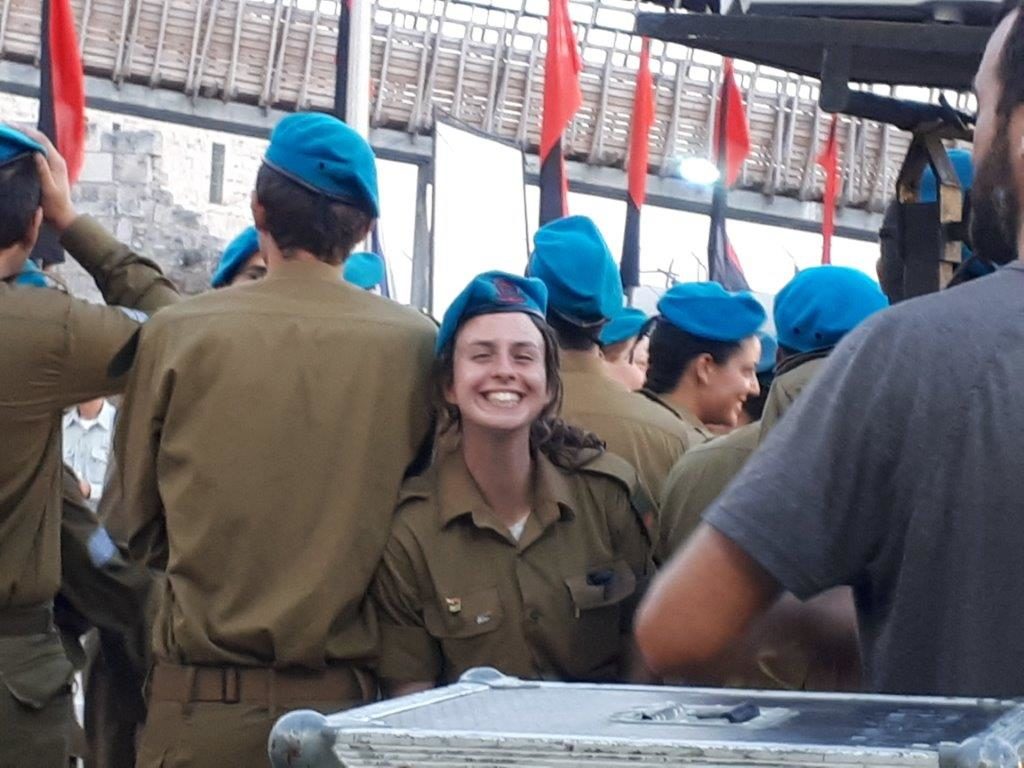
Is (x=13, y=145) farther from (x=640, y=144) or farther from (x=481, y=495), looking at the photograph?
(x=640, y=144)

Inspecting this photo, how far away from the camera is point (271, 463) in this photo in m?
3.86

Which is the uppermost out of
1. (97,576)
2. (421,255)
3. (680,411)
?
(680,411)

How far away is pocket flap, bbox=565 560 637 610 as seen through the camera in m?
3.83

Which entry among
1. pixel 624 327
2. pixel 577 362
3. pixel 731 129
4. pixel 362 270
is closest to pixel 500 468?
pixel 577 362

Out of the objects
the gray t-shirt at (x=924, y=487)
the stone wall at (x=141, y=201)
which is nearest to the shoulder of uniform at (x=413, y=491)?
the gray t-shirt at (x=924, y=487)

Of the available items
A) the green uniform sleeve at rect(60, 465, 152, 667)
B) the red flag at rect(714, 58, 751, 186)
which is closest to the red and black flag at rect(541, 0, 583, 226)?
the red flag at rect(714, 58, 751, 186)

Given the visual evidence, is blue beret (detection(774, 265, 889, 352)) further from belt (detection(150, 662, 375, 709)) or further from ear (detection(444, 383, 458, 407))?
belt (detection(150, 662, 375, 709))

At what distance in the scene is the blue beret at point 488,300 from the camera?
3965 mm

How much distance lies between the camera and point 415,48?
64.2 ft

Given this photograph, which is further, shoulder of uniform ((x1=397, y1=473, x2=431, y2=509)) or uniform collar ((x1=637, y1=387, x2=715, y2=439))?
uniform collar ((x1=637, y1=387, x2=715, y2=439))

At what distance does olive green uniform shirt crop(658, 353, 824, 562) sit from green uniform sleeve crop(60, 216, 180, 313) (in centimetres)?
112

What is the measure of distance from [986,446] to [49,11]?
8.86 metres

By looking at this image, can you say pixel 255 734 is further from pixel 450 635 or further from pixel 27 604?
pixel 27 604

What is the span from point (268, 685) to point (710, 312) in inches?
78.6
